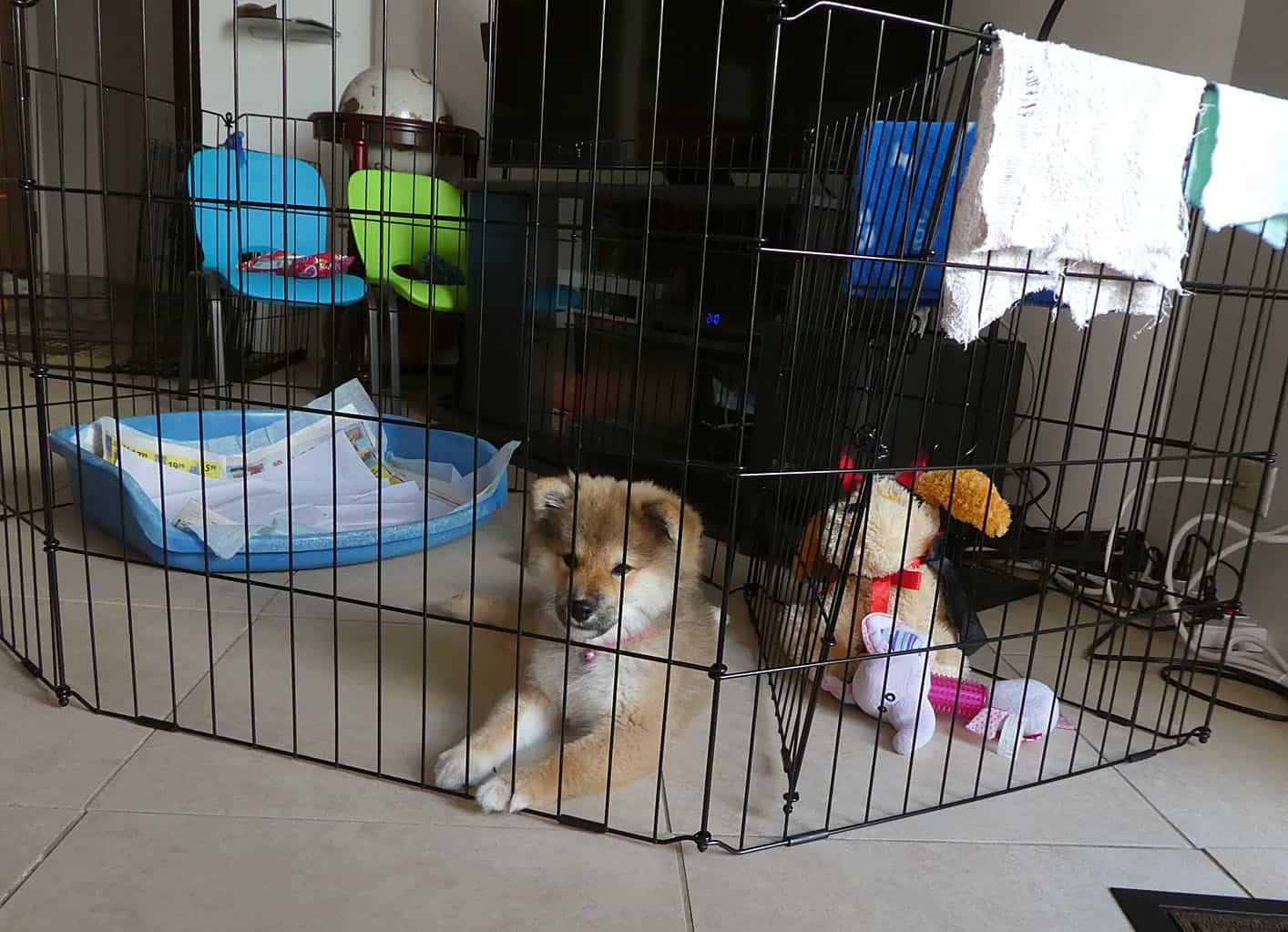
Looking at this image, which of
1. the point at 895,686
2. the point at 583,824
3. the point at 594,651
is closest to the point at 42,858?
the point at 583,824

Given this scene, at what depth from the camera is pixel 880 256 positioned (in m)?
1.15

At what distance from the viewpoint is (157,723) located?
144 cm

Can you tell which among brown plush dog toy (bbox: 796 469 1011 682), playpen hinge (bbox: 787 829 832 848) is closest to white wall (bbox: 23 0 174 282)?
brown plush dog toy (bbox: 796 469 1011 682)

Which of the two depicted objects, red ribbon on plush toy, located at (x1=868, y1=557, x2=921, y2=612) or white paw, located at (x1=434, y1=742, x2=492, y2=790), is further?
red ribbon on plush toy, located at (x1=868, y1=557, x2=921, y2=612)

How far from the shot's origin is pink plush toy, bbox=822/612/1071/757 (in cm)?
155

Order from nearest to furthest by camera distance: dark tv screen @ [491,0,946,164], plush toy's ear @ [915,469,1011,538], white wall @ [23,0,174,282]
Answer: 1. plush toy's ear @ [915,469,1011,538]
2. dark tv screen @ [491,0,946,164]
3. white wall @ [23,0,174,282]

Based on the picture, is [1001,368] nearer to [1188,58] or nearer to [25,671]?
[1188,58]

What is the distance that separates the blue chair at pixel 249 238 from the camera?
3.10m

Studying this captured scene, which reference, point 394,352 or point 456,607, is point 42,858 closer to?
point 456,607

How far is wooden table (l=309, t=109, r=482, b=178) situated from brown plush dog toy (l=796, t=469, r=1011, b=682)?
2396 mm

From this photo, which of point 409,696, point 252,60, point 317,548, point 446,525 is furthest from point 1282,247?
point 252,60

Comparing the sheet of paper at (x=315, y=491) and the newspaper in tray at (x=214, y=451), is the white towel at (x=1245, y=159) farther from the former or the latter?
the newspaper in tray at (x=214, y=451)

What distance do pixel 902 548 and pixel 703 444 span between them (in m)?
1.11

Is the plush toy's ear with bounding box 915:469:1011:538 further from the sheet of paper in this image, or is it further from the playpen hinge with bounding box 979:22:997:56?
the sheet of paper
